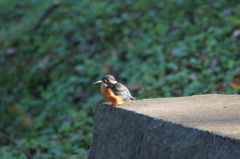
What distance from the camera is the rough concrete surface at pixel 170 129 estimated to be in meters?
2.84

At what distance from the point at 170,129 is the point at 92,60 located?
494 cm

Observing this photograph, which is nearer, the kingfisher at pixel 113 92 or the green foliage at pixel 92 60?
the kingfisher at pixel 113 92

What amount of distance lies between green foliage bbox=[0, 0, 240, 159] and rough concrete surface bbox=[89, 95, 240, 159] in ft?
5.00

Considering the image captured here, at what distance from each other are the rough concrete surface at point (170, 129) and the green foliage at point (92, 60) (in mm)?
1524

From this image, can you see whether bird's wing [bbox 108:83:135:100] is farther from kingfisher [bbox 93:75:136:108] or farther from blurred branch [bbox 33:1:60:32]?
blurred branch [bbox 33:1:60:32]

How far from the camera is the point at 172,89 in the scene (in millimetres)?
6223

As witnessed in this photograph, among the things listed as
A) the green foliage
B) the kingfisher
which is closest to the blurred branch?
the green foliage

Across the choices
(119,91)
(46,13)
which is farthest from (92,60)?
(119,91)

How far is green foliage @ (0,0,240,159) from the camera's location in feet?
20.2

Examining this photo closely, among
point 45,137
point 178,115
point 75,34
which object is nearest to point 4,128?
point 45,137

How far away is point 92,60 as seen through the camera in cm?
795

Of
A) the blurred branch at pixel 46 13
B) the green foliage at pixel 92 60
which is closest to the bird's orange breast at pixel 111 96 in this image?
the green foliage at pixel 92 60

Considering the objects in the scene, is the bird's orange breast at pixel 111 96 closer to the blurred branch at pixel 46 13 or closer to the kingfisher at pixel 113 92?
the kingfisher at pixel 113 92

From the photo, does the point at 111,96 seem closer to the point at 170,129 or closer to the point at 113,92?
the point at 113,92
